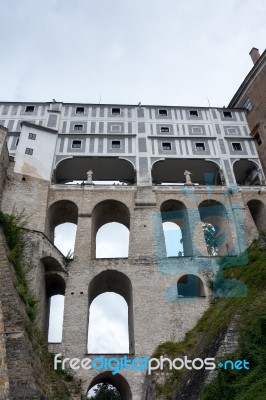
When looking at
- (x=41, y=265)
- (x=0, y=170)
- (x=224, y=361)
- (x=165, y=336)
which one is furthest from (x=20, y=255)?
(x=224, y=361)

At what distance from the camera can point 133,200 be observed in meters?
24.0

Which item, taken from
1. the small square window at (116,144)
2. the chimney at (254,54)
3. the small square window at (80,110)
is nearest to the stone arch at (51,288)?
the small square window at (116,144)

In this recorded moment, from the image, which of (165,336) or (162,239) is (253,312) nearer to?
(165,336)

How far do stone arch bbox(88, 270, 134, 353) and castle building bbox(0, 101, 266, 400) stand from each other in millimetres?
83

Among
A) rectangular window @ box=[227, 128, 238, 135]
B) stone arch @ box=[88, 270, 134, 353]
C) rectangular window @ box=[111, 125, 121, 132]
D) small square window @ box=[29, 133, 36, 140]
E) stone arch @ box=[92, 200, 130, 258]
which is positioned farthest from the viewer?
rectangular window @ box=[227, 128, 238, 135]

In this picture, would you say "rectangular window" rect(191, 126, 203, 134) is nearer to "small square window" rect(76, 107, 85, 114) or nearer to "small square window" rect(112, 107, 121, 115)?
"small square window" rect(112, 107, 121, 115)

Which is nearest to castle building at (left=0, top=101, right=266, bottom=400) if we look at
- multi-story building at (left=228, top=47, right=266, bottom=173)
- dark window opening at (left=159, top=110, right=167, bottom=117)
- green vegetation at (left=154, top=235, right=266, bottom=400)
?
dark window opening at (left=159, top=110, right=167, bottom=117)

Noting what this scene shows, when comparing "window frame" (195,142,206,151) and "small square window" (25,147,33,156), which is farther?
"window frame" (195,142,206,151)

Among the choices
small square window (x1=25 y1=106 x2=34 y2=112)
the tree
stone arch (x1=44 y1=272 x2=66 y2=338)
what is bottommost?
the tree

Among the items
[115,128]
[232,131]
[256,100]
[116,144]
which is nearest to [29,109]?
[115,128]

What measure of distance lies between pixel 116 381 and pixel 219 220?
11.7 m

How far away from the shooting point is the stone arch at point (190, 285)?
20567 mm

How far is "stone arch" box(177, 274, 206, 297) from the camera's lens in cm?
2057

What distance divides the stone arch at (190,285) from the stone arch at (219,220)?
3067 mm
